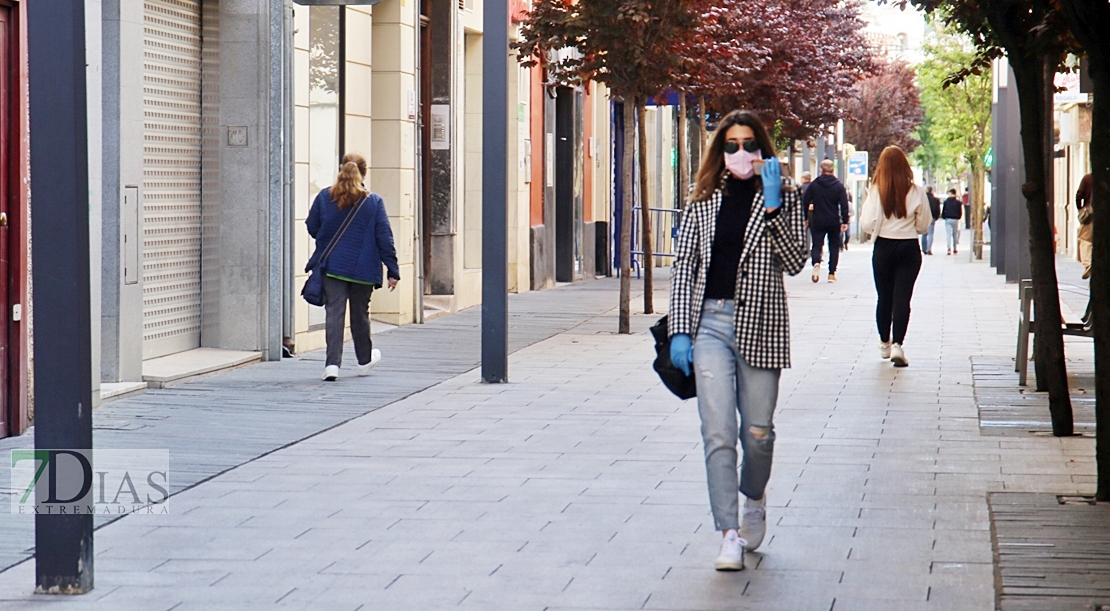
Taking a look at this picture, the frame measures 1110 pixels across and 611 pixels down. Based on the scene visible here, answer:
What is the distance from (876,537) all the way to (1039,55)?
4162 millimetres

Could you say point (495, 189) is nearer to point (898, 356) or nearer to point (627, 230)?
point (898, 356)

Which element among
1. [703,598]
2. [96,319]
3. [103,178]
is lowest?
[703,598]

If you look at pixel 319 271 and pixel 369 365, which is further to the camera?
pixel 369 365

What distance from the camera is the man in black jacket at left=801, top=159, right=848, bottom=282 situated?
2595 cm

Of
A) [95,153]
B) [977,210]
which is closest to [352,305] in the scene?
[95,153]

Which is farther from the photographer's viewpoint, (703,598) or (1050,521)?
(1050,521)

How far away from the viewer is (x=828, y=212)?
85.2 feet

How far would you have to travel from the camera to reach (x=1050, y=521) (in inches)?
263

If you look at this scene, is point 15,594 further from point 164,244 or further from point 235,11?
point 235,11

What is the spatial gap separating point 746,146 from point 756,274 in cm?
46

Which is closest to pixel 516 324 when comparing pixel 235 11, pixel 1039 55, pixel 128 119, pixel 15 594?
pixel 235 11

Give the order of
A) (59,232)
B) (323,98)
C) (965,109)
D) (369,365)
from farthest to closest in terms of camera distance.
A: 1. (965,109)
2. (323,98)
3. (369,365)
4. (59,232)

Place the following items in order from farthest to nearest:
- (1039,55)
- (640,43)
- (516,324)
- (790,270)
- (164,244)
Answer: (516,324) < (640,43) < (164,244) < (1039,55) < (790,270)

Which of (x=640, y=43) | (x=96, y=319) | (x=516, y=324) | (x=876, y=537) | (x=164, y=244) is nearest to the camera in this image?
(x=876, y=537)
